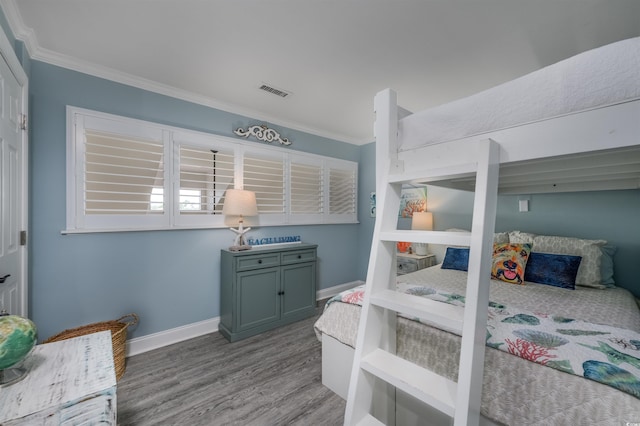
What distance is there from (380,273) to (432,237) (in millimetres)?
272

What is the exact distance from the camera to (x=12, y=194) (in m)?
1.69

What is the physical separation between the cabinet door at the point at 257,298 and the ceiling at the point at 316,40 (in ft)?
6.25

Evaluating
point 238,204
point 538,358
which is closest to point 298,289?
point 238,204

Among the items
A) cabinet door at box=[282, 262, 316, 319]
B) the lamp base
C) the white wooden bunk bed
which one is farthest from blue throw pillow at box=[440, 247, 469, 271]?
cabinet door at box=[282, 262, 316, 319]

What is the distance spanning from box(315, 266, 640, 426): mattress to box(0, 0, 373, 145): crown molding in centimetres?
242

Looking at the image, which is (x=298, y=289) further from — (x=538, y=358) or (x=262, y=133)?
(x=538, y=358)

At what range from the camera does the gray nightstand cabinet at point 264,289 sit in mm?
2666

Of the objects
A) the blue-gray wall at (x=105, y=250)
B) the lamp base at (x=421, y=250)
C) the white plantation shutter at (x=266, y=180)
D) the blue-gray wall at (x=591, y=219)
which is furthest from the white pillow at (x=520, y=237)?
the blue-gray wall at (x=105, y=250)

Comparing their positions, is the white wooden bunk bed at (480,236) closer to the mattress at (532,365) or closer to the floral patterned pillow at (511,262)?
the mattress at (532,365)

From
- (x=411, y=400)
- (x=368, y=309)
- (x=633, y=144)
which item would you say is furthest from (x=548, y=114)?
(x=411, y=400)

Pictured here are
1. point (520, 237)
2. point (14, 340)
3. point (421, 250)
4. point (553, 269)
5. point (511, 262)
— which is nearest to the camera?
point (14, 340)

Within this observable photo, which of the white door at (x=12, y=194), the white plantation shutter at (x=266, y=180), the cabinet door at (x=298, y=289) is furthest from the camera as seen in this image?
the white plantation shutter at (x=266, y=180)

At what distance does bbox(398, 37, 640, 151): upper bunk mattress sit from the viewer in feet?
2.56

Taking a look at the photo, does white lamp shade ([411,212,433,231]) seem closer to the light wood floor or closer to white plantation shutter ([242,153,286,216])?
white plantation shutter ([242,153,286,216])
